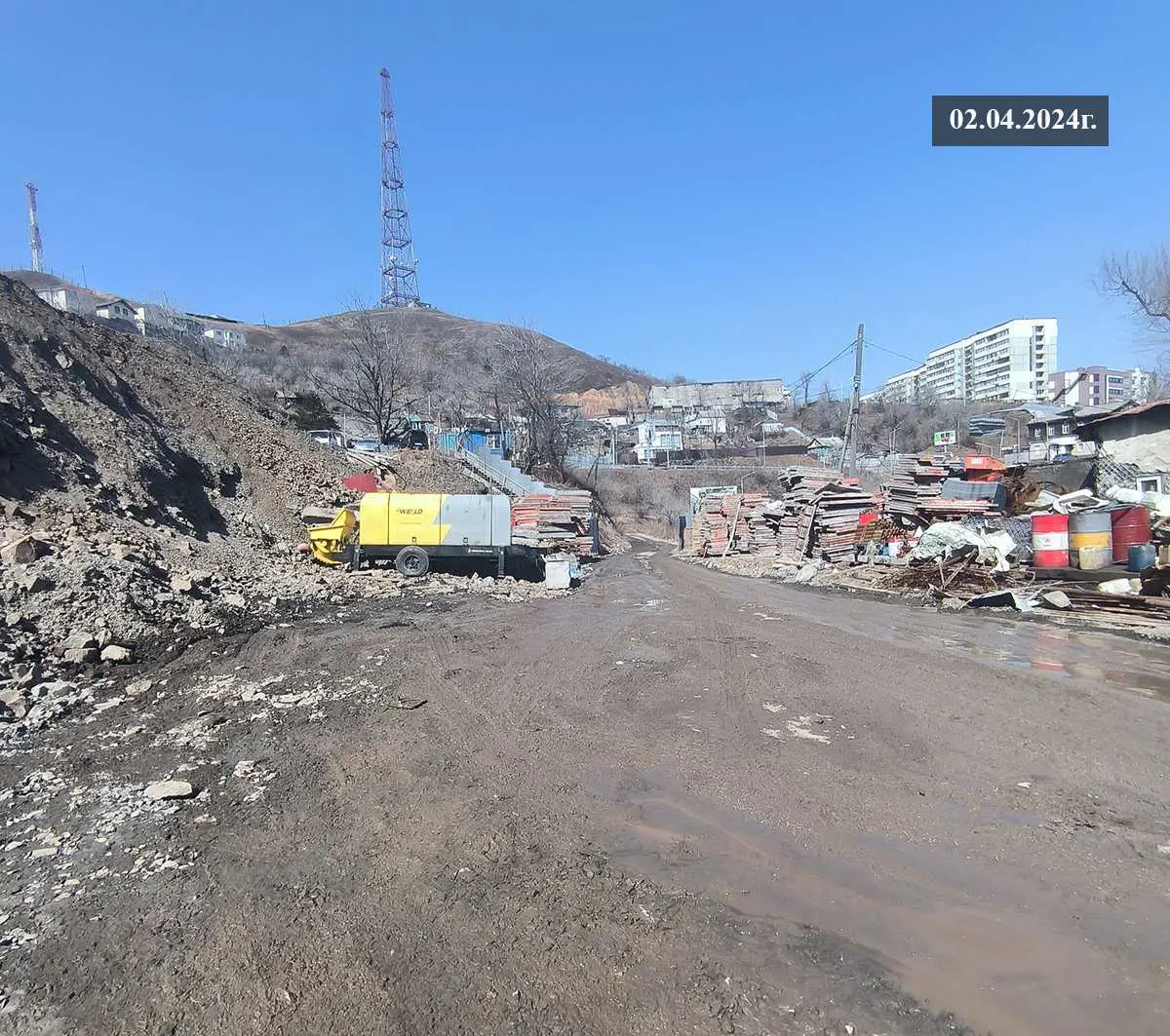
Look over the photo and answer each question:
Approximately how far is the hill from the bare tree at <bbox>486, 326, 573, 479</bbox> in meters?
1.31

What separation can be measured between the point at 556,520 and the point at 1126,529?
1508 cm

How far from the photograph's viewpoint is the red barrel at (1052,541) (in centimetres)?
1491

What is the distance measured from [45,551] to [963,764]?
12497mm

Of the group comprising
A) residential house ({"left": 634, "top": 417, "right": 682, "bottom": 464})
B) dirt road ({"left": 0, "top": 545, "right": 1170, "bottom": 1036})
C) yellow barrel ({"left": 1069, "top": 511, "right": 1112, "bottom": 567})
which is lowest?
dirt road ({"left": 0, "top": 545, "right": 1170, "bottom": 1036})

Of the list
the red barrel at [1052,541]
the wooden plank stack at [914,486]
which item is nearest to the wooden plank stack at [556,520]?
the wooden plank stack at [914,486]

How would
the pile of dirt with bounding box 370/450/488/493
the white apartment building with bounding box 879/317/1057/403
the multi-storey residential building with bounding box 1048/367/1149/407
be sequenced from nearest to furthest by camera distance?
the pile of dirt with bounding box 370/450/488/493 < the multi-storey residential building with bounding box 1048/367/1149/407 < the white apartment building with bounding box 879/317/1057/403

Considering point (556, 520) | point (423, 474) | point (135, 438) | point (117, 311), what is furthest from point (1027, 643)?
point (117, 311)

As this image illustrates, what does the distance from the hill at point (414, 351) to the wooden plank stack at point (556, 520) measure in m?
18.9

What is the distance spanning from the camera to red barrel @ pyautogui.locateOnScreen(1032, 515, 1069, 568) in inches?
587

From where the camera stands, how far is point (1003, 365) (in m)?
103

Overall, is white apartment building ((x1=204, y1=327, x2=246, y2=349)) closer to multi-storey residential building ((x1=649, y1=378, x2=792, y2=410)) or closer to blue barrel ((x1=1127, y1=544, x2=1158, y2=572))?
multi-storey residential building ((x1=649, y1=378, x2=792, y2=410))

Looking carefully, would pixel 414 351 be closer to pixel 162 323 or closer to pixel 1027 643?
pixel 162 323

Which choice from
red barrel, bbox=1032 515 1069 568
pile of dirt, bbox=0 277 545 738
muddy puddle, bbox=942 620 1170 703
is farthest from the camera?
red barrel, bbox=1032 515 1069 568

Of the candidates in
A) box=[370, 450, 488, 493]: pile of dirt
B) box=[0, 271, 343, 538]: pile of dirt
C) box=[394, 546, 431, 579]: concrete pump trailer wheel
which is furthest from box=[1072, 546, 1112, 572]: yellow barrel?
box=[370, 450, 488, 493]: pile of dirt
